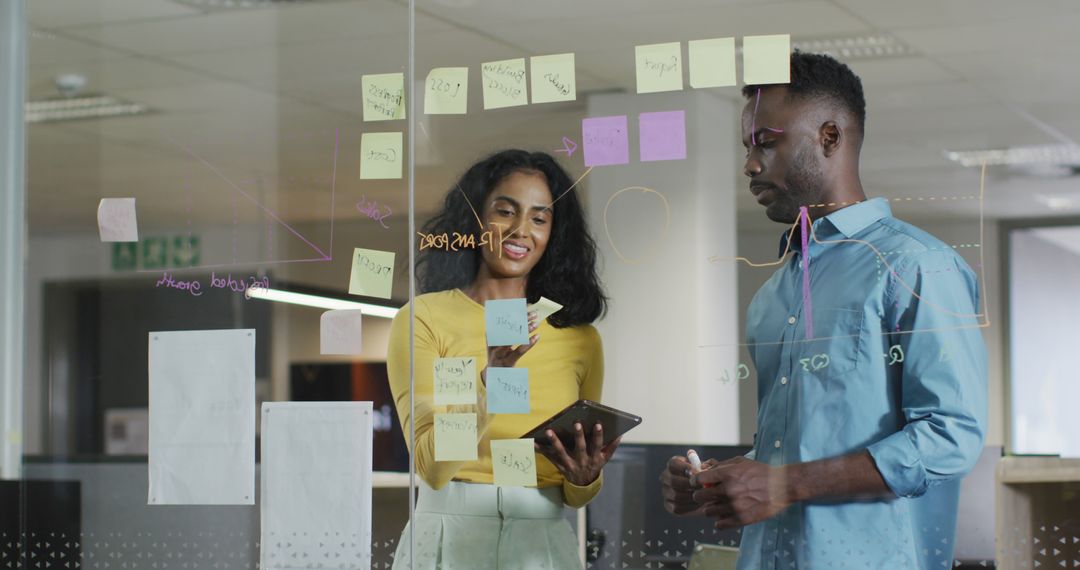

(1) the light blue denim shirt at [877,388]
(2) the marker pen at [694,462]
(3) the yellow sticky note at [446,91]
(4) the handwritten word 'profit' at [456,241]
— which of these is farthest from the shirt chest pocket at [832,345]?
(3) the yellow sticky note at [446,91]

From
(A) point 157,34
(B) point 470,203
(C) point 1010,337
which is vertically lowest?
(C) point 1010,337

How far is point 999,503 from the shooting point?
6.40 feet

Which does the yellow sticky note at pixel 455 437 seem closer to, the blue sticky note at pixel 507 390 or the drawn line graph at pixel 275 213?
the blue sticky note at pixel 507 390

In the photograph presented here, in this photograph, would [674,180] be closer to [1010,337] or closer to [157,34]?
[1010,337]

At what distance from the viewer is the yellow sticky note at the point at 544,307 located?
2170 mm

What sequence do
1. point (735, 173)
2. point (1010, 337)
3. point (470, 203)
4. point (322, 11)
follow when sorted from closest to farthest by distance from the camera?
point (1010, 337), point (735, 173), point (470, 203), point (322, 11)

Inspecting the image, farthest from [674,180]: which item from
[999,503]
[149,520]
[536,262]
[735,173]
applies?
[149,520]

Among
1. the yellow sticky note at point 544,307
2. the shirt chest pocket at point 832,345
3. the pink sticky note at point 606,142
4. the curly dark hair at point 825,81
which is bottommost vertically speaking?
the shirt chest pocket at point 832,345

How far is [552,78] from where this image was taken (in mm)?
2188

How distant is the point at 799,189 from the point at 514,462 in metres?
0.68

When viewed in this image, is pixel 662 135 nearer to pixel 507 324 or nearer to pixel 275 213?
pixel 507 324

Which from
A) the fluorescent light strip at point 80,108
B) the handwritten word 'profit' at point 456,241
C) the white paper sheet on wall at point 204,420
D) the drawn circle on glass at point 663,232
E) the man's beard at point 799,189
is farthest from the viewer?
the fluorescent light strip at point 80,108

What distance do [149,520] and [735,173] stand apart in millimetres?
1362

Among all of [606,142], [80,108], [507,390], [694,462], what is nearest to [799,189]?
[606,142]
